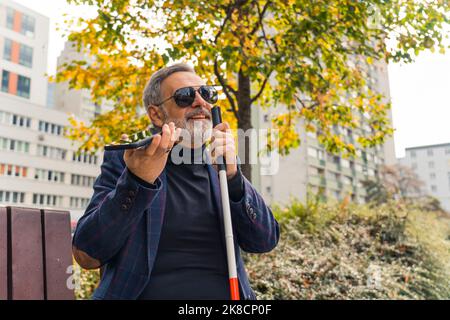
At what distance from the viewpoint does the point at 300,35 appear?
4727 millimetres

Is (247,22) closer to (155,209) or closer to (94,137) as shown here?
(94,137)

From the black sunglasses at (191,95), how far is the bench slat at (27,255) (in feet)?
3.07

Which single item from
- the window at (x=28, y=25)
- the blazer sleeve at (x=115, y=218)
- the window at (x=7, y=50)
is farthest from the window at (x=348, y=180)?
the blazer sleeve at (x=115, y=218)

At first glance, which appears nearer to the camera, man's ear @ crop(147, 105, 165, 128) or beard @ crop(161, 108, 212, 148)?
beard @ crop(161, 108, 212, 148)

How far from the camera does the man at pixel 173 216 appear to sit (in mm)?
1398

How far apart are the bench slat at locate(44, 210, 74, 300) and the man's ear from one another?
29.1 inches

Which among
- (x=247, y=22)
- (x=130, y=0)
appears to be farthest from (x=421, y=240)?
(x=130, y=0)

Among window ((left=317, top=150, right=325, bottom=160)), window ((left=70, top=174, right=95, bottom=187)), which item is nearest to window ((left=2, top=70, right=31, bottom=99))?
window ((left=70, top=174, right=95, bottom=187))

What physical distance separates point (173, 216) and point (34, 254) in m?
0.85

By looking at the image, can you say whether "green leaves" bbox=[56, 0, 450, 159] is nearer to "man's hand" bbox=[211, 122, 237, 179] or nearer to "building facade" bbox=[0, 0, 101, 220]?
"man's hand" bbox=[211, 122, 237, 179]

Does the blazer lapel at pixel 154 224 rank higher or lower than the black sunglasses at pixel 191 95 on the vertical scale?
lower

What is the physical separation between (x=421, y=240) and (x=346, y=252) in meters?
1.22

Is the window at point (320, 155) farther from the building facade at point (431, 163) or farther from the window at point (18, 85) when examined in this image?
the window at point (18, 85)

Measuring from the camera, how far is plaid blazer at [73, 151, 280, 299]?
1398mm
